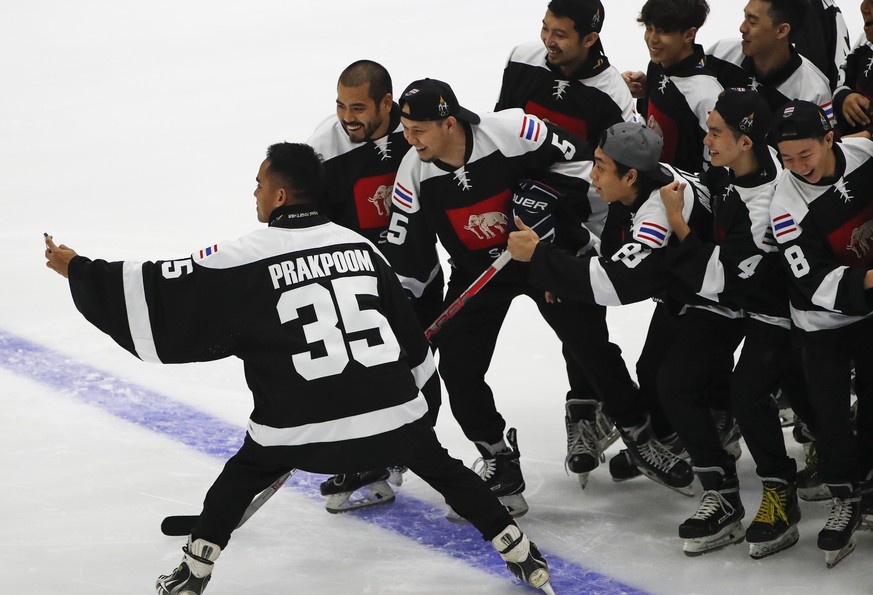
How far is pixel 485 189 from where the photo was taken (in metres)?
3.36

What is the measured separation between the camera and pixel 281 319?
271 centimetres

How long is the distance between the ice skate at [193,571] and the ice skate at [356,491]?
70 centimetres

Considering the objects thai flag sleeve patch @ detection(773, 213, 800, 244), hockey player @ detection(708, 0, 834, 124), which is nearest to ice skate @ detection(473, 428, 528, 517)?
thai flag sleeve patch @ detection(773, 213, 800, 244)

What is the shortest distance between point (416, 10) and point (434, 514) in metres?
5.67

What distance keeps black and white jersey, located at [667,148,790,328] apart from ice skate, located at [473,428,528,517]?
0.79m

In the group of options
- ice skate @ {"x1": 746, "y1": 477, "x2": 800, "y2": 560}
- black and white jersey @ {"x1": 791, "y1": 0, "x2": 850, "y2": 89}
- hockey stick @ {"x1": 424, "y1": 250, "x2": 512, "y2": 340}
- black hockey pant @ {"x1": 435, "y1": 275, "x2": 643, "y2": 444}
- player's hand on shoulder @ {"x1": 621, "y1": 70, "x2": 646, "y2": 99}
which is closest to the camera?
ice skate @ {"x1": 746, "y1": 477, "x2": 800, "y2": 560}

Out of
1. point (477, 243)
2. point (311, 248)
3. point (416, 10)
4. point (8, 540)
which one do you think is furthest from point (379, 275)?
point (416, 10)

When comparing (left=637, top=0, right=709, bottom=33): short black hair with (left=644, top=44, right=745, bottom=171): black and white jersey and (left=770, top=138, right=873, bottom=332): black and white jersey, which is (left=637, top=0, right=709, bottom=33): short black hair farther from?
(left=770, top=138, right=873, bottom=332): black and white jersey

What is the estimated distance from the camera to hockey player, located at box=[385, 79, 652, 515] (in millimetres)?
3348

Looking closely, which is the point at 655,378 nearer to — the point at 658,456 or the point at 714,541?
the point at 658,456

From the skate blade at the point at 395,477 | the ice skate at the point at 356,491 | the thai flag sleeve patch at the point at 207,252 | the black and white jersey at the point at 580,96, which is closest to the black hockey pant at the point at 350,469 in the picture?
the thai flag sleeve patch at the point at 207,252

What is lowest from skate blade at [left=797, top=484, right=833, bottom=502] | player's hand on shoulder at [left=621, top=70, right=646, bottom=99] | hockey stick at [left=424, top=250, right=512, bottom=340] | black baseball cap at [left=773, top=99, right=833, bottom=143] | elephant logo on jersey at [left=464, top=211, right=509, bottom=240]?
skate blade at [left=797, top=484, right=833, bottom=502]

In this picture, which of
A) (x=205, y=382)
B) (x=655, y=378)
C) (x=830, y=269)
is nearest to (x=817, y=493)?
(x=655, y=378)

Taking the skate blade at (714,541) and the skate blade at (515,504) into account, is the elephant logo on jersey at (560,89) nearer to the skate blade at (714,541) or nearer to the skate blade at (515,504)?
the skate blade at (515,504)
